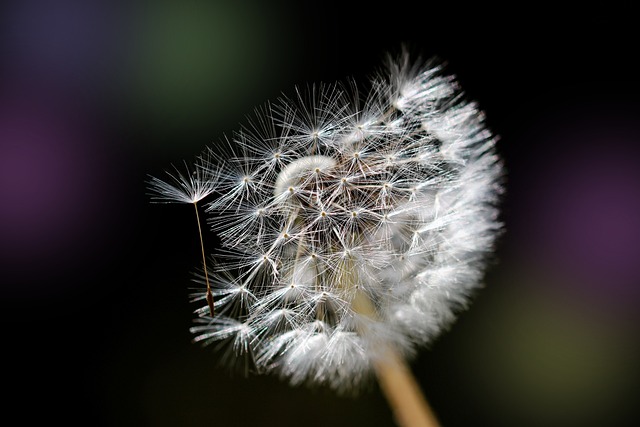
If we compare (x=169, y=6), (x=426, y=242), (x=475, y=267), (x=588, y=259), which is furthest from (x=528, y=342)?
(x=169, y=6)

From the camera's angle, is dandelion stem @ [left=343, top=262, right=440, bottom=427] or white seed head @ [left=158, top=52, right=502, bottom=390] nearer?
white seed head @ [left=158, top=52, right=502, bottom=390]

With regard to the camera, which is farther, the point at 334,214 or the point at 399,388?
the point at 399,388

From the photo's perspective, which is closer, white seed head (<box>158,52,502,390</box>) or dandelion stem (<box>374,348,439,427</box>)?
white seed head (<box>158,52,502,390</box>)

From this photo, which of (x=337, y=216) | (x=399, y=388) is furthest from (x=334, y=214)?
(x=399, y=388)

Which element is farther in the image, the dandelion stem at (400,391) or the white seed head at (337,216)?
the dandelion stem at (400,391)

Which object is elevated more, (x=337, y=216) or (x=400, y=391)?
(x=337, y=216)

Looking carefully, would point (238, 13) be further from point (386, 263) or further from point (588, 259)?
point (588, 259)

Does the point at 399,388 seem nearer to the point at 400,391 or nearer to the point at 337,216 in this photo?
the point at 400,391

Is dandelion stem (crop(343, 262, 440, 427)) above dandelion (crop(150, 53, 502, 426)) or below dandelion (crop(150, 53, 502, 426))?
below
